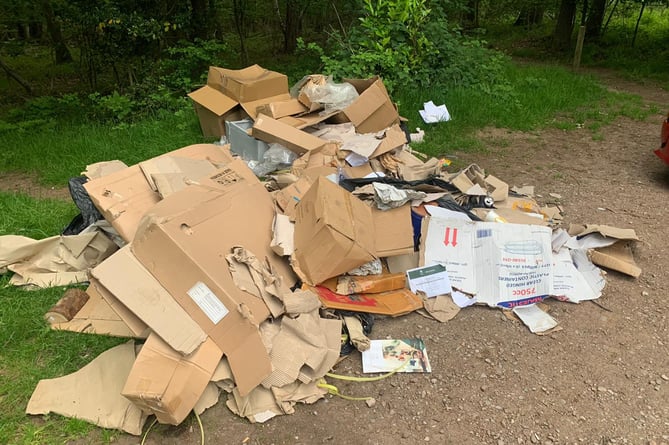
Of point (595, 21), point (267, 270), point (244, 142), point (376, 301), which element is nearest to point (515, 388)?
point (376, 301)

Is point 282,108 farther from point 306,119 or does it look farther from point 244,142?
point 244,142

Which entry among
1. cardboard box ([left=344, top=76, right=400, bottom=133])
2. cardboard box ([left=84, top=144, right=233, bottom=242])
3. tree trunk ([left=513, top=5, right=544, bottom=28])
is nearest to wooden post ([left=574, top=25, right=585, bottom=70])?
cardboard box ([left=344, top=76, right=400, bottom=133])

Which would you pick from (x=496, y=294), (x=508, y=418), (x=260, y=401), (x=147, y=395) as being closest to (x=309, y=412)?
(x=260, y=401)

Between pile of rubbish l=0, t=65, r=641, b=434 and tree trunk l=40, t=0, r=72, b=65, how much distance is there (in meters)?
6.13

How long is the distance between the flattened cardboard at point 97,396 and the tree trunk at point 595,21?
43.0 ft

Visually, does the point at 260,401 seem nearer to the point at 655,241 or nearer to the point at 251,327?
the point at 251,327

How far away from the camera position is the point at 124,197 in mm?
2854

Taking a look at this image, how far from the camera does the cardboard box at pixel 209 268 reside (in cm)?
→ 216

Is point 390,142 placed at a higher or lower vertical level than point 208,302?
lower

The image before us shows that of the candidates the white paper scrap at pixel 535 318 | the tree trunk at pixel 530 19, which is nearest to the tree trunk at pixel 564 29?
the tree trunk at pixel 530 19

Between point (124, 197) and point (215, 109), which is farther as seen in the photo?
point (215, 109)

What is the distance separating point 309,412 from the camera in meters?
2.18

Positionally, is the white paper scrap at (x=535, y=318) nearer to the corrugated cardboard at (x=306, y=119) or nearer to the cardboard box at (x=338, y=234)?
the cardboard box at (x=338, y=234)

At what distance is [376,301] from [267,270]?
689mm
